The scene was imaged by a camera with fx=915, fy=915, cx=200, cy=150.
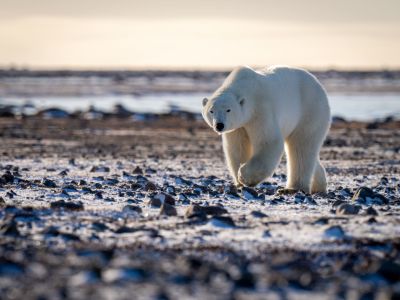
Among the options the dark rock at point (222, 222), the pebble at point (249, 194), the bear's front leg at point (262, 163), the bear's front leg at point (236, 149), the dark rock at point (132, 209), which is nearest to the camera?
the dark rock at point (222, 222)

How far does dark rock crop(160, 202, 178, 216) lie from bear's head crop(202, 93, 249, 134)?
2.10m

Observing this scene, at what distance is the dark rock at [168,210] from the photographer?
25.4ft

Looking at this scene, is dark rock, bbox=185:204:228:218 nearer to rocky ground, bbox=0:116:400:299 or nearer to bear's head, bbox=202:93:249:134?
rocky ground, bbox=0:116:400:299

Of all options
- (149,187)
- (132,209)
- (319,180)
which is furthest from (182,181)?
(132,209)

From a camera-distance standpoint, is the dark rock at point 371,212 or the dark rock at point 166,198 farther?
the dark rock at point 166,198

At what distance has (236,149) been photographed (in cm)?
1052

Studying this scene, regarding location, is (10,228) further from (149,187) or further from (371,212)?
(149,187)

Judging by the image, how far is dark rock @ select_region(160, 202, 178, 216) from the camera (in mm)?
7738

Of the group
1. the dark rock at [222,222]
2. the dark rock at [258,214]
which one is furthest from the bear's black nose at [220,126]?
the dark rock at [222,222]

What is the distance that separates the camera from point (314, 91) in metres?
11.1

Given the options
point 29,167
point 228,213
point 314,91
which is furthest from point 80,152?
point 228,213

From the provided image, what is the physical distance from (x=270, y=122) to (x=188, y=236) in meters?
3.70

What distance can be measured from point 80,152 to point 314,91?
631 centimetres

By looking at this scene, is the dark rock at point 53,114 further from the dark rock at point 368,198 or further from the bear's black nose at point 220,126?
the dark rock at point 368,198
